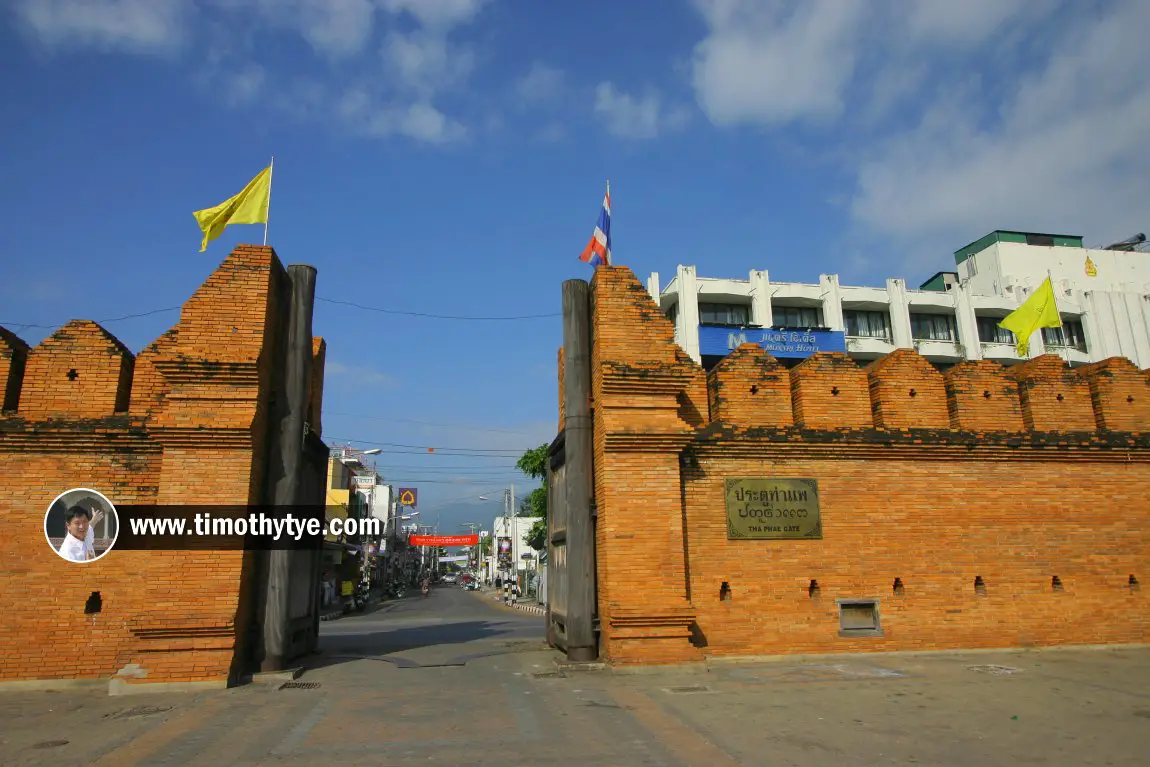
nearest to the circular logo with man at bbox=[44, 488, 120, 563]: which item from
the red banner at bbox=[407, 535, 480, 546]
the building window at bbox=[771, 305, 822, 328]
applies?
the building window at bbox=[771, 305, 822, 328]

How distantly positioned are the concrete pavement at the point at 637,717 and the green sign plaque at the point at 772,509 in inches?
68.3

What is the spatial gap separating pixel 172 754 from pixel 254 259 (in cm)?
636

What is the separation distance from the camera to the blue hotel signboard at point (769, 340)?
1491 inches

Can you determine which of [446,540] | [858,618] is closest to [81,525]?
[858,618]

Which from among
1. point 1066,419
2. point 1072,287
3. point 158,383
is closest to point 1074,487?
point 1066,419

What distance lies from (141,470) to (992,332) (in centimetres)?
4579

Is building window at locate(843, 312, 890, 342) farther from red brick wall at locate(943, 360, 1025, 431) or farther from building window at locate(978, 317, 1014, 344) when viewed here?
red brick wall at locate(943, 360, 1025, 431)

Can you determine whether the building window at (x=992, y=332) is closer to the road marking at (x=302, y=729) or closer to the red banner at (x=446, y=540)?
the red banner at (x=446, y=540)

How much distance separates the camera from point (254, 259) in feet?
33.0

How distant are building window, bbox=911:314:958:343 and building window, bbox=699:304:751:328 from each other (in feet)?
34.1

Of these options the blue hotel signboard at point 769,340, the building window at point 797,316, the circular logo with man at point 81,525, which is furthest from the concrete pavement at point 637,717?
the building window at point 797,316

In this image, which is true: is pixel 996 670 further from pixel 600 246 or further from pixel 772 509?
pixel 600 246

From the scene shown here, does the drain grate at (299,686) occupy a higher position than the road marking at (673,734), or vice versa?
the drain grate at (299,686)

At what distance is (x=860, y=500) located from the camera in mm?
10562
